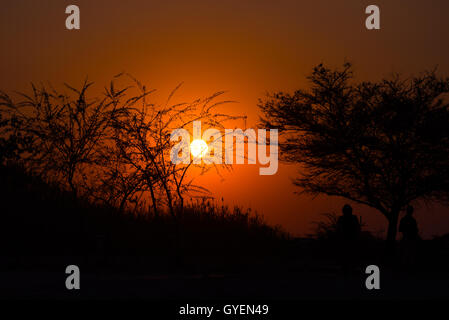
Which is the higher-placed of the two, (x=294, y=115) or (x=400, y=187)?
(x=294, y=115)

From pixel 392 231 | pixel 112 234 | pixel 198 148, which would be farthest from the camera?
pixel 392 231

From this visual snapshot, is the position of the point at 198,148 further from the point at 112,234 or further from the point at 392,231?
the point at 392,231

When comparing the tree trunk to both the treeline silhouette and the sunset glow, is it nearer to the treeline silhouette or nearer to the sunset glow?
the treeline silhouette

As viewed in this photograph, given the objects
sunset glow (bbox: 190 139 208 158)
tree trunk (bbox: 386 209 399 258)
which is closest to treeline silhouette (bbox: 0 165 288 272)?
sunset glow (bbox: 190 139 208 158)

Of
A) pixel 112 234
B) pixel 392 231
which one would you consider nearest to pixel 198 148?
pixel 112 234

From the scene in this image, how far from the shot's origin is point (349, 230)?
2016 cm

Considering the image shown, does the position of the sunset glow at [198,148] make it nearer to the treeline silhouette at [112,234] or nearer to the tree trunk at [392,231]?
the treeline silhouette at [112,234]

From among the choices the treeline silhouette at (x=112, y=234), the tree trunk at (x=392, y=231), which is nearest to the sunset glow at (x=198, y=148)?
the treeline silhouette at (x=112, y=234)

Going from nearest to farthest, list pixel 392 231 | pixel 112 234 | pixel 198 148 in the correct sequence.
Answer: pixel 198 148, pixel 112 234, pixel 392 231

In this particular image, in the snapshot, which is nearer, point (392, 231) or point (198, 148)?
point (198, 148)

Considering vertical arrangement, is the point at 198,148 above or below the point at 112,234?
above
